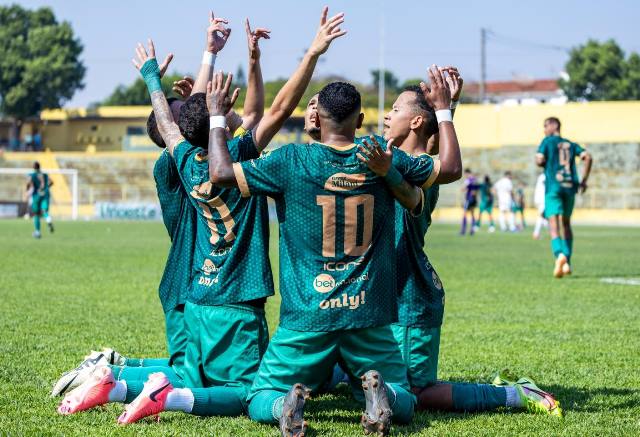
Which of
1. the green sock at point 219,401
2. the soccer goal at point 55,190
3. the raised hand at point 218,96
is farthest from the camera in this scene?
the soccer goal at point 55,190

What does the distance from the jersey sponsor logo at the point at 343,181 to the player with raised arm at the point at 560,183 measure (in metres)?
10.3

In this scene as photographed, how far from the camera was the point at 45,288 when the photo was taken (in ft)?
43.2

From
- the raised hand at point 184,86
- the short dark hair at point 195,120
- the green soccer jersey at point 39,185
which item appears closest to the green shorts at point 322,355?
the short dark hair at point 195,120

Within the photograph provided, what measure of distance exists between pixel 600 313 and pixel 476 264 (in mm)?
7660

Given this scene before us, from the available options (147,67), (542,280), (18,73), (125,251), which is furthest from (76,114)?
(147,67)

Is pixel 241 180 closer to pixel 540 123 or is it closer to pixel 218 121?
pixel 218 121

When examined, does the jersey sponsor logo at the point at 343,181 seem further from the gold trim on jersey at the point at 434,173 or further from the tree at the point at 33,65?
the tree at the point at 33,65

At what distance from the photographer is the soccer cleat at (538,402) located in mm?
5742

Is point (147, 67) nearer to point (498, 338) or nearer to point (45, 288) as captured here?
point (498, 338)

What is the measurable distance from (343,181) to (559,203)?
34.9 feet

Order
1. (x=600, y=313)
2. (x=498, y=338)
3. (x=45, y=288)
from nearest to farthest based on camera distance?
(x=498, y=338) < (x=600, y=313) < (x=45, y=288)

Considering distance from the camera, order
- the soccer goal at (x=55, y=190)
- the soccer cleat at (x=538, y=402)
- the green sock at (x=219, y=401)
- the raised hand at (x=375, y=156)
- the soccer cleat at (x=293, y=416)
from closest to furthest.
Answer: the soccer cleat at (x=293, y=416) → the raised hand at (x=375, y=156) → the green sock at (x=219, y=401) → the soccer cleat at (x=538, y=402) → the soccer goal at (x=55, y=190)

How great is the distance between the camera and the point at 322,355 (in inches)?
203

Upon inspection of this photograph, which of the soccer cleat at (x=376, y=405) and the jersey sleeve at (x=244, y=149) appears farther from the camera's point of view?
the jersey sleeve at (x=244, y=149)
